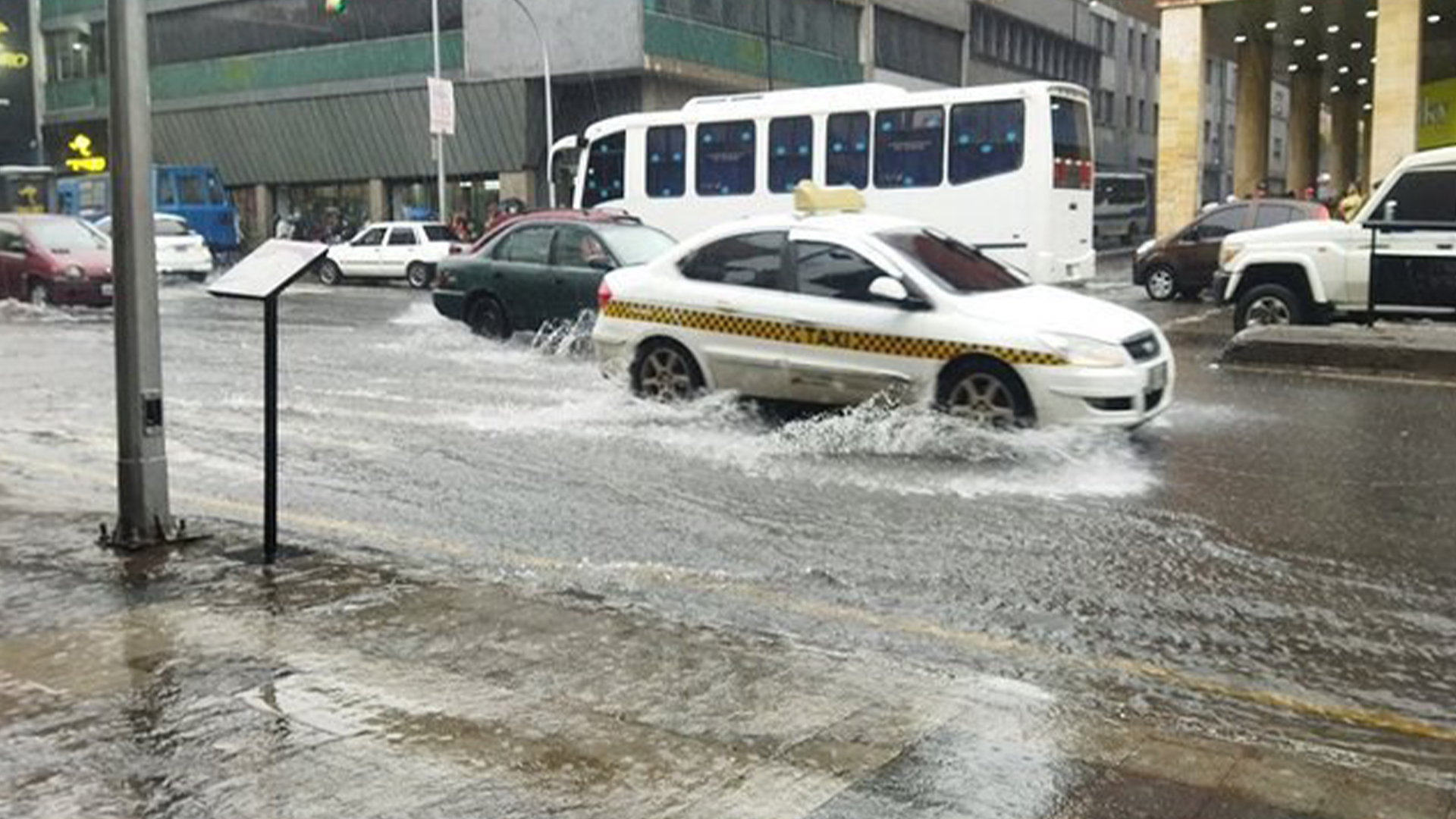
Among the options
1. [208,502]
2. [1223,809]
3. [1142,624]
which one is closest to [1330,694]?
[1142,624]

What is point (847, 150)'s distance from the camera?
23266 mm

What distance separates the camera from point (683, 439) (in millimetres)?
10211

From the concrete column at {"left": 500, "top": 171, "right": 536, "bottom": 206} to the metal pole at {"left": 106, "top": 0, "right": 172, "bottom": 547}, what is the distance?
128ft

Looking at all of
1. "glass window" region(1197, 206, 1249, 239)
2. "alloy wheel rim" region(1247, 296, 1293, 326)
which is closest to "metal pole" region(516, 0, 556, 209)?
"glass window" region(1197, 206, 1249, 239)

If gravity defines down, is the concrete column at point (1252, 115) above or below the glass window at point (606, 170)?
above

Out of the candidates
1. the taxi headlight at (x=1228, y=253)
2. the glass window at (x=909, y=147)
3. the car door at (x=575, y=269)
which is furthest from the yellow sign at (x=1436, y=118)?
the car door at (x=575, y=269)

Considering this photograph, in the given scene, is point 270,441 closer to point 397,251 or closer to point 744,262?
point 744,262

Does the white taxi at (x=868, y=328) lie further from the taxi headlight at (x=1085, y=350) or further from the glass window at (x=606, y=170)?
the glass window at (x=606, y=170)

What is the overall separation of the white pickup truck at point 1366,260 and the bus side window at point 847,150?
758 centimetres

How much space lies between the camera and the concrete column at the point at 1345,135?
51.8m

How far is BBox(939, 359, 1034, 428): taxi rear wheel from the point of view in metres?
9.69

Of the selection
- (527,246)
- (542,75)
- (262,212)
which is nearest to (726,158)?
(527,246)

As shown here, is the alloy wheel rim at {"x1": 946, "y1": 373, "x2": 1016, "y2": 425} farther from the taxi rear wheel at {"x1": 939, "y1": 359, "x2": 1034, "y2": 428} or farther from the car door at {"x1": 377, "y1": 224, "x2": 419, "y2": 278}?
the car door at {"x1": 377, "y1": 224, "x2": 419, "y2": 278}

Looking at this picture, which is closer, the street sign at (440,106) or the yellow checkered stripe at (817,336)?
the yellow checkered stripe at (817,336)
